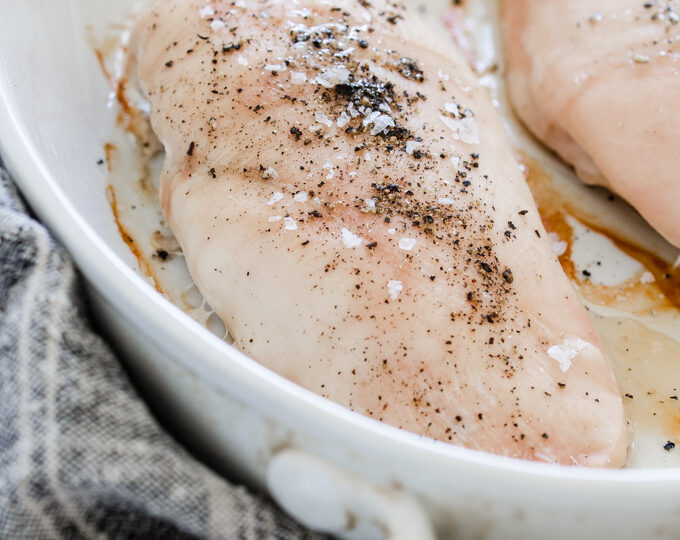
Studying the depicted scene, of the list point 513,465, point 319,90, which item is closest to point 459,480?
point 513,465

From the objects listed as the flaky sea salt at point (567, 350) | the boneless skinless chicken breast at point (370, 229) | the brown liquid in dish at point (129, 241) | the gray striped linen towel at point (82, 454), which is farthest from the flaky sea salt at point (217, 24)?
the flaky sea salt at point (567, 350)

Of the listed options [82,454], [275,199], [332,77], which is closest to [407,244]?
[275,199]

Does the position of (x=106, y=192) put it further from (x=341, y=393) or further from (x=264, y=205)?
(x=341, y=393)

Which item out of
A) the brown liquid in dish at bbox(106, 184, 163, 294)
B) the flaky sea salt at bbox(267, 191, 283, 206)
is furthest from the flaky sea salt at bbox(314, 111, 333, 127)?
the brown liquid in dish at bbox(106, 184, 163, 294)

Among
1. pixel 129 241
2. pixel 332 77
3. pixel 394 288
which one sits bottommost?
pixel 129 241

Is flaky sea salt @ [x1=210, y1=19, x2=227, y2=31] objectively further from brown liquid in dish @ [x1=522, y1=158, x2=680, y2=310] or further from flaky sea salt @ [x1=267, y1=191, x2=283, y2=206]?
brown liquid in dish @ [x1=522, y1=158, x2=680, y2=310]

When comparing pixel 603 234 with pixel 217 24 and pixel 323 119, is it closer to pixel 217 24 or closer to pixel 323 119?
pixel 323 119

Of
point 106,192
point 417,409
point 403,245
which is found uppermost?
point 403,245

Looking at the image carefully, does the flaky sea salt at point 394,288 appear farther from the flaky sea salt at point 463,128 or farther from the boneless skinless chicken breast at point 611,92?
the boneless skinless chicken breast at point 611,92
